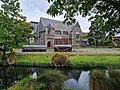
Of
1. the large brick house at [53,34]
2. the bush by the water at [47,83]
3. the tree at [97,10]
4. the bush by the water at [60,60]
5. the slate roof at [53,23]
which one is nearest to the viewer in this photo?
the tree at [97,10]

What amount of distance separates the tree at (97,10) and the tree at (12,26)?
20266 millimetres

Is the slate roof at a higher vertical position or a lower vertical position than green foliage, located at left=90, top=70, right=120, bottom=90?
higher

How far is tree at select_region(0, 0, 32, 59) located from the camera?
26.3 meters

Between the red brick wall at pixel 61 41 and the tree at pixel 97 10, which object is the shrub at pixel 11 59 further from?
the red brick wall at pixel 61 41

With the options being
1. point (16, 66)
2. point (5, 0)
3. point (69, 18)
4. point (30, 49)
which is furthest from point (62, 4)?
point (30, 49)

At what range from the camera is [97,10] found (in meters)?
6.55

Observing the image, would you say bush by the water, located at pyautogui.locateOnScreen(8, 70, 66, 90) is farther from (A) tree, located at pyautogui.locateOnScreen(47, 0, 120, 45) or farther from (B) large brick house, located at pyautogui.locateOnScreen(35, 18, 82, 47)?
(B) large brick house, located at pyautogui.locateOnScreen(35, 18, 82, 47)

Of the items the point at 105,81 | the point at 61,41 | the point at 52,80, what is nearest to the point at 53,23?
the point at 61,41

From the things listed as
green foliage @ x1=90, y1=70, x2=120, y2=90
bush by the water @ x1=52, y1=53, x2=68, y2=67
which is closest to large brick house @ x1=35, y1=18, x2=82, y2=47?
bush by the water @ x1=52, y1=53, x2=68, y2=67

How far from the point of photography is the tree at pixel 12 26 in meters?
26.3

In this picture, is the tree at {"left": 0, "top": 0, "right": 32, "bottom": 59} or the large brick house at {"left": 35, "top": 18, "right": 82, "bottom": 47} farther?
the large brick house at {"left": 35, "top": 18, "right": 82, "bottom": 47}

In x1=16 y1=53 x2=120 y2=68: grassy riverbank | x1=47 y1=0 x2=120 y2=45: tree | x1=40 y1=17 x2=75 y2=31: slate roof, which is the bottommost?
x1=16 y1=53 x2=120 y2=68: grassy riverbank

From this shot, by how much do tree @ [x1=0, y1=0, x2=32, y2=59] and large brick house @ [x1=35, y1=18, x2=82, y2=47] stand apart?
88.1 feet

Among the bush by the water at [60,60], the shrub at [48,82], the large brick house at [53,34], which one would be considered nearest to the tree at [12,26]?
the bush by the water at [60,60]
